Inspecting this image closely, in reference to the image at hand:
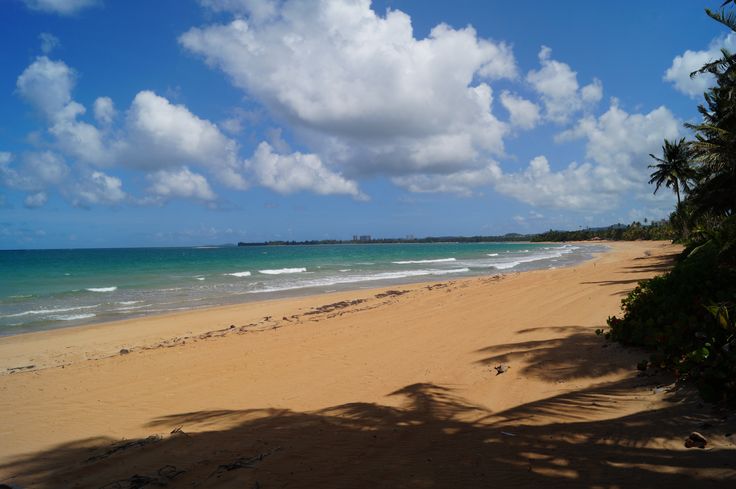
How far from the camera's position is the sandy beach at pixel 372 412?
3406 millimetres

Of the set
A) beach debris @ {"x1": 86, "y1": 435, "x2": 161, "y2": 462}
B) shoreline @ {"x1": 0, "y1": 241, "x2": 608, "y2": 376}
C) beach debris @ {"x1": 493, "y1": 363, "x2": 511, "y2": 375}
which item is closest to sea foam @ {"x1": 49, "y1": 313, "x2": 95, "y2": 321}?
shoreline @ {"x1": 0, "y1": 241, "x2": 608, "y2": 376}

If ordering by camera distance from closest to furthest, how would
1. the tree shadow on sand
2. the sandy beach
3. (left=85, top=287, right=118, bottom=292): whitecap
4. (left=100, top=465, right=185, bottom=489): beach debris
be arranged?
the tree shadow on sand
the sandy beach
(left=100, top=465, right=185, bottom=489): beach debris
(left=85, top=287, right=118, bottom=292): whitecap

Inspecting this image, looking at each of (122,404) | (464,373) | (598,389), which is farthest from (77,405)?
(598,389)

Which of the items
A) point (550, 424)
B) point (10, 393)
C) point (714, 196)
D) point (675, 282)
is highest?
point (714, 196)

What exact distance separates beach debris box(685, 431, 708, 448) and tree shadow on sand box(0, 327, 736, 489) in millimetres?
69

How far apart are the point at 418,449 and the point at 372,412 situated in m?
1.32

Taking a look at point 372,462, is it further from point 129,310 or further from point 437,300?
point 129,310

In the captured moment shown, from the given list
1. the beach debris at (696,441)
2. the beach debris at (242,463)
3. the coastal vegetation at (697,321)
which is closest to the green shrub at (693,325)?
the coastal vegetation at (697,321)

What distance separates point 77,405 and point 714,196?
24.4m

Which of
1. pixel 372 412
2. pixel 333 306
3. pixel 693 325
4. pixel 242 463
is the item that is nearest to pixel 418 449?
pixel 372 412

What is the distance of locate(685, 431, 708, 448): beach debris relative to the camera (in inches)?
127

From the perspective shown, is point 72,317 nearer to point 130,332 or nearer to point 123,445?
point 130,332

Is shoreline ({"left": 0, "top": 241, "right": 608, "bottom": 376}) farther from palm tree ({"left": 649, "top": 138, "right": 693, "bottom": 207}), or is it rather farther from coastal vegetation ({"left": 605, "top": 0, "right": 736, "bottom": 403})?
palm tree ({"left": 649, "top": 138, "right": 693, "bottom": 207})

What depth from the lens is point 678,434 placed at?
346 cm
